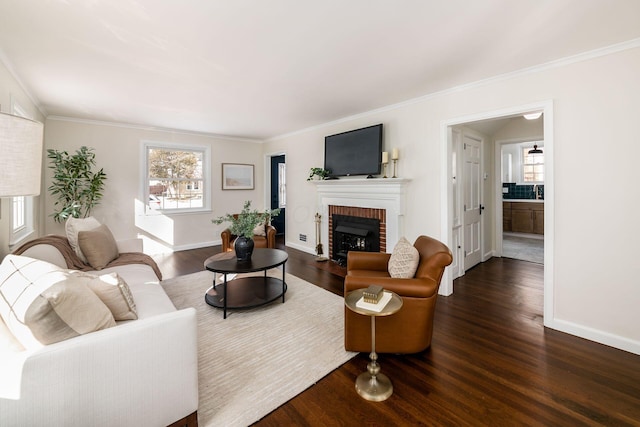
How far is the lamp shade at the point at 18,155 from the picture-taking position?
3.70 feet

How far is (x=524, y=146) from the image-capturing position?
25.5 feet

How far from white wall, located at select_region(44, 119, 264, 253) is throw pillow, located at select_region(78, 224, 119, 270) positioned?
A: 232 centimetres

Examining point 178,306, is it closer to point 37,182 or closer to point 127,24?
point 37,182

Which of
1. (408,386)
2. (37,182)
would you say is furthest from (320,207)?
(37,182)

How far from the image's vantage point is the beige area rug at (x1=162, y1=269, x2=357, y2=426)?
171 cm

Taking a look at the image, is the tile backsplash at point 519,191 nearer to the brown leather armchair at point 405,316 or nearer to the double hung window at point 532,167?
the double hung window at point 532,167

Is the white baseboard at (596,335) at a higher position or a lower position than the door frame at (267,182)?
lower

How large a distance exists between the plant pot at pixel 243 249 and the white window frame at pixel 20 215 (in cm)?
210

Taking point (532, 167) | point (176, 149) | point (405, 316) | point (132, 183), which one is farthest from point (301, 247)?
point (532, 167)

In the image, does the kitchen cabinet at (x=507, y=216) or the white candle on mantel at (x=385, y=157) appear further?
the kitchen cabinet at (x=507, y=216)

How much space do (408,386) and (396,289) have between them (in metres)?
0.63

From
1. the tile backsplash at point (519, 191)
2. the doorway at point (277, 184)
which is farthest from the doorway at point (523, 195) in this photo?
the doorway at point (277, 184)

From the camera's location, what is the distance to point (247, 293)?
319cm

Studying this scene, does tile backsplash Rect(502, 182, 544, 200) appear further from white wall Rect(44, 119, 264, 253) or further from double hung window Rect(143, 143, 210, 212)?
double hung window Rect(143, 143, 210, 212)
